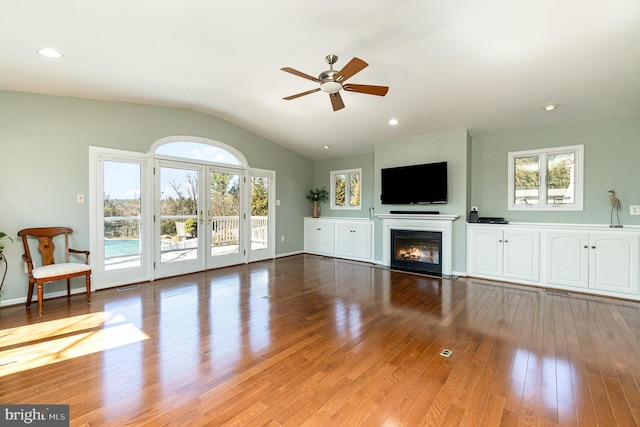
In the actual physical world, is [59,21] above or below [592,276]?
above

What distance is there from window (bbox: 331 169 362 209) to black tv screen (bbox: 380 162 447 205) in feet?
3.80

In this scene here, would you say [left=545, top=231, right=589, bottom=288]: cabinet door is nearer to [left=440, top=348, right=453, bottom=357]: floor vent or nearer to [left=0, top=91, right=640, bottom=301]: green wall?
[left=0, top=91, right=640, bottom=301]: green wall

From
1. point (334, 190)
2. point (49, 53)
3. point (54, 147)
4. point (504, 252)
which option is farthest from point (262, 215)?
point (504, 252)

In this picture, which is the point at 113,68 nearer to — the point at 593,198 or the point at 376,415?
the point at 376,415

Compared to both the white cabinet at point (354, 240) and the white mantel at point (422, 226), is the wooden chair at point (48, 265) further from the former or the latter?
the white mantel at point (422, 226)

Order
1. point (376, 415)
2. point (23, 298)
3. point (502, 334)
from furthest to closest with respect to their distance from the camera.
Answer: point (23, 298) < point (502, 334) < point (376, 415)

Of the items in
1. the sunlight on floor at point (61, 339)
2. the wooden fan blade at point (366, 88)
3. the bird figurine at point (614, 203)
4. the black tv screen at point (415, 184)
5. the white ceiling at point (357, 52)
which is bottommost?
the sunlight on floor at point (61, 339)

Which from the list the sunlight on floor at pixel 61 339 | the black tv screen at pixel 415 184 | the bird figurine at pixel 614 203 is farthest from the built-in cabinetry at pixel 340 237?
the sunlight on floor at pixel 61 339

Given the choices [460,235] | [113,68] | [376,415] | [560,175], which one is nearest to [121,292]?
[113,68]

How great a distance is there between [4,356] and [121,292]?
6.13 feet

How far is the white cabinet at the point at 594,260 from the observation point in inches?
153

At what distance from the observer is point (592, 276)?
4109 mm

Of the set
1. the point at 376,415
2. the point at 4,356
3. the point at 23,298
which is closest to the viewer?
the point at 376,415

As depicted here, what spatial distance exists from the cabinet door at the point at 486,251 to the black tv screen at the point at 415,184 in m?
0.83
